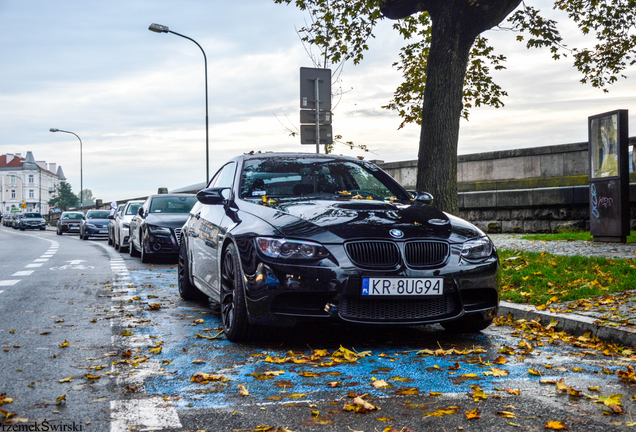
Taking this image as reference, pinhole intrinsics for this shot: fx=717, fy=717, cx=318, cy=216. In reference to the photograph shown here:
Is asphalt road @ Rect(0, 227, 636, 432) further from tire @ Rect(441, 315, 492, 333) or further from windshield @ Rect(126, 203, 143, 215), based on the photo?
windshield @ Rect(126, 203, 143, 215)

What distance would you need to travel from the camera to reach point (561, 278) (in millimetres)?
8273

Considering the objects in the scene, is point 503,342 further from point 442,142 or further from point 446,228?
point 442,142

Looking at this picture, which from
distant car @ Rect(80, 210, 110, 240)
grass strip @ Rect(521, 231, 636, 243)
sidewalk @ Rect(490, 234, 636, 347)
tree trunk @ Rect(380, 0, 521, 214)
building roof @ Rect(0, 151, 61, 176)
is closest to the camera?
sidewalk @ Rect(490, 234, 636, 347)

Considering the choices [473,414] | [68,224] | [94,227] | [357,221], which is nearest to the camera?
[473,414]

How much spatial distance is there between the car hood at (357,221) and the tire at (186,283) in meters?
2.32

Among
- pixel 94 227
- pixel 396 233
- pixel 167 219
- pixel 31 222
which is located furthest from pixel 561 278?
pixel 31 222

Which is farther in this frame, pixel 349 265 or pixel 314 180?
pixel 314 180

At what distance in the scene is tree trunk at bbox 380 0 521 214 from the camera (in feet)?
34.5

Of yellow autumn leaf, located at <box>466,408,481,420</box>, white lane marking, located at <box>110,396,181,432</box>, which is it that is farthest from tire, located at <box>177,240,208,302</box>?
yellow autumn leaf, located at <box>466,408,481,420</box>

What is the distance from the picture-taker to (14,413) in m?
3.60

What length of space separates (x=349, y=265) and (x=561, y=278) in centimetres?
420

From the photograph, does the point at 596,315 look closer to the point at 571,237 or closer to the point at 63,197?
the point at 571,237

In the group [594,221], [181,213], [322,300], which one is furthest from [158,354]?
[181,213]

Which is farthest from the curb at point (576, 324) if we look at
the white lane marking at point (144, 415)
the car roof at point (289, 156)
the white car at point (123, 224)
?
the white car at point (123, 224)
